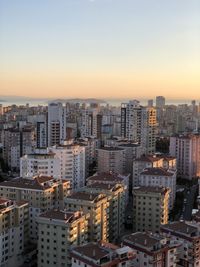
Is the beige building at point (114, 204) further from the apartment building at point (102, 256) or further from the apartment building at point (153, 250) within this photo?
the apartment building at point (102, 256)

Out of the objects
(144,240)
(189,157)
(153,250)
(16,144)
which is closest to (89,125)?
(16,144)

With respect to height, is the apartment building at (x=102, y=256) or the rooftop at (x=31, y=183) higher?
the rooftop at (x=31, y=183)

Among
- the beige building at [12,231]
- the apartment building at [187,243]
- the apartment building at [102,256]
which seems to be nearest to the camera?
the apartment building at [102,256]

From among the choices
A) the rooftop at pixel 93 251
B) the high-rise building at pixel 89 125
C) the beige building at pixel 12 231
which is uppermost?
the high-rise building at pixel 89 125

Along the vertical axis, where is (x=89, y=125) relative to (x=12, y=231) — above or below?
above

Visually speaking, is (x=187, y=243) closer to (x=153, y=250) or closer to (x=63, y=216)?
(x=153, y=250)

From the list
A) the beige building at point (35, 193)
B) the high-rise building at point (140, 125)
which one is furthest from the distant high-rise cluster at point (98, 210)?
the high-rise building at point (140, 125)
